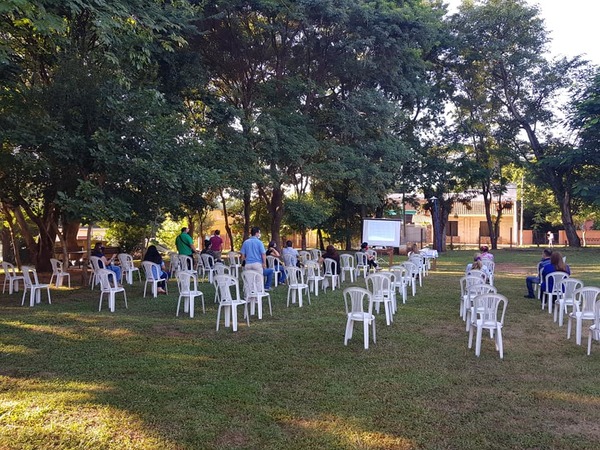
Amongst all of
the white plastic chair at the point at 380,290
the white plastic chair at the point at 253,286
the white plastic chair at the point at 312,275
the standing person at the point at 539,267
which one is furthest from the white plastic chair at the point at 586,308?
the white plastic chair at the point at 312,275

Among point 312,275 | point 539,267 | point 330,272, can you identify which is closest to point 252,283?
point 312,275

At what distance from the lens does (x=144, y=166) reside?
9.77m

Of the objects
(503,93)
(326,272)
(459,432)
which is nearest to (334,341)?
(459,432)

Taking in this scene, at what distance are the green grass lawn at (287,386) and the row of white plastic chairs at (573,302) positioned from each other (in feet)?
0.88

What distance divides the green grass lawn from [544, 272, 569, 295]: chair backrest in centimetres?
77

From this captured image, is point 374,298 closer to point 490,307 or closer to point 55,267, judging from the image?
point 490,307

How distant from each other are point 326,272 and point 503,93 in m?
23.6

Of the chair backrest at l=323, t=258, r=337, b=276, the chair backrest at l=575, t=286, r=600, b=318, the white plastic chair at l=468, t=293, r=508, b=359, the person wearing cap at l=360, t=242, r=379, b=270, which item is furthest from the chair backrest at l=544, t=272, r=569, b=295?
the person wearing cap at l=360, t=242, r=379, b=270

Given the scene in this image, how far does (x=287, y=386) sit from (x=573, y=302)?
190 inches

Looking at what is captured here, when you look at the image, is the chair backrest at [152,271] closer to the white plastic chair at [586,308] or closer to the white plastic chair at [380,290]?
the white plastic chair at [380,290]

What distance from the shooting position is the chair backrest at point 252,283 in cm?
789

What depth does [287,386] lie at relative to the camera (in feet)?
16.1

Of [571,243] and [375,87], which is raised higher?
[375,87]

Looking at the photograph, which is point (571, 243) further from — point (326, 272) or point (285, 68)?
point (326, 272)
